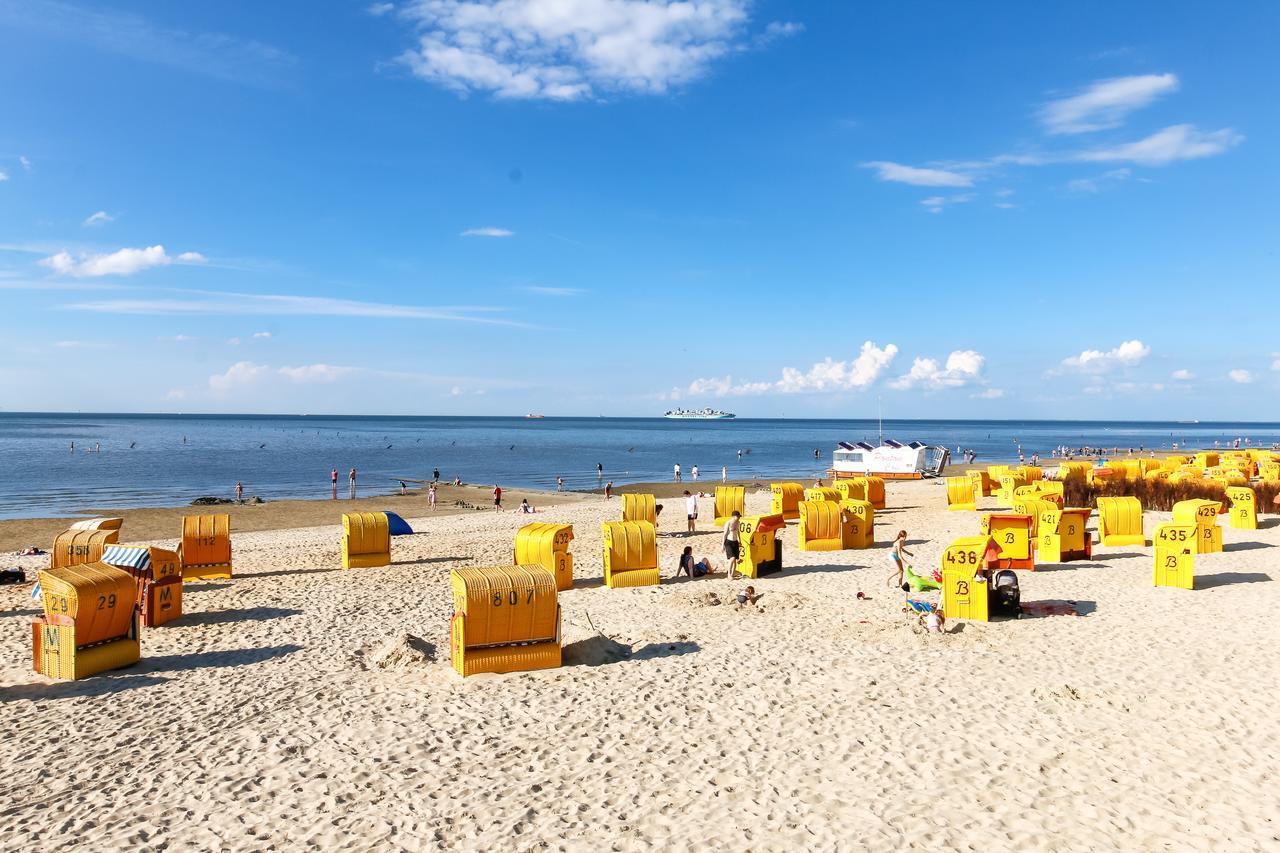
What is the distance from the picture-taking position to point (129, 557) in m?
14.7

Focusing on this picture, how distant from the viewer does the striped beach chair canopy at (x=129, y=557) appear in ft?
47.3

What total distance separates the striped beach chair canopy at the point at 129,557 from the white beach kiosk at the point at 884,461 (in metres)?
42.7

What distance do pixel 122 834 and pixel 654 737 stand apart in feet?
16.5

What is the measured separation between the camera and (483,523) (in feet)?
105

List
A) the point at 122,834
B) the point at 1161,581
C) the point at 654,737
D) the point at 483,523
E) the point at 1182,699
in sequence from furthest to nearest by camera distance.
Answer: the point at 483,523 < the point at 1161,581 < the point at 1182,699 < the point at 654,737 < the point at 122,834

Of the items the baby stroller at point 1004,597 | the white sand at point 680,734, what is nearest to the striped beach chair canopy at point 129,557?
the white sand at point 680,734

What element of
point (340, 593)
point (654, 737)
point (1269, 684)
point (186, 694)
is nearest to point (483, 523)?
point (340, 593)

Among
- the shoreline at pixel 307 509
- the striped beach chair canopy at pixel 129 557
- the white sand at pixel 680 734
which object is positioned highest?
the striped beach chair canopy at pixel 129 557

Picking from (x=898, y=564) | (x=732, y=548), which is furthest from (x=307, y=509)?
(x=898, y=564)

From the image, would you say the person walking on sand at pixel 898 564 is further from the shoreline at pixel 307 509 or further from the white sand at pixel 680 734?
the shoreline at pixel 307 509

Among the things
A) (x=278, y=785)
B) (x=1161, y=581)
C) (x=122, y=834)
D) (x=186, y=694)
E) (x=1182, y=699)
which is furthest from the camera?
(x=1161, y=581)

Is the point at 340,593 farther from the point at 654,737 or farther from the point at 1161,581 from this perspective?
the point at 1161,581

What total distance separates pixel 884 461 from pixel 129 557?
150 ft

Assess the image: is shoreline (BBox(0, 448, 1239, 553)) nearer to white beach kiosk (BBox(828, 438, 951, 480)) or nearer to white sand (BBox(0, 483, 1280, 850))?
white beach kiosk (BBox(828, 438, 951, 480))
